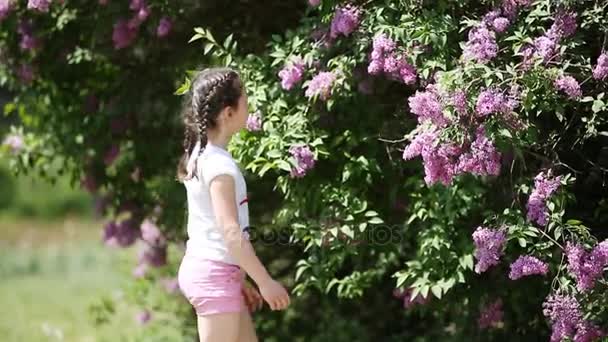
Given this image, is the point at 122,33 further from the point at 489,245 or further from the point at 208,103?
the point at 489,245

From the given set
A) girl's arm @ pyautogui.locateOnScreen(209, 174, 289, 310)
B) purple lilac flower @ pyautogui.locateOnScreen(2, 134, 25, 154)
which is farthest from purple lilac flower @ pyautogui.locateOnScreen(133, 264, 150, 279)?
girl's arm @ pyautogui.locateOnScreen(209, 174, 289, 310)

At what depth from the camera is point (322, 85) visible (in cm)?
445

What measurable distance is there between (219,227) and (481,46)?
110 cm

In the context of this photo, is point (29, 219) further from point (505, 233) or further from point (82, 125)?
point (505, 233)

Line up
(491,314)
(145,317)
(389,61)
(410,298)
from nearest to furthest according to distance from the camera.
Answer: (389,61), (491,314), (410,298), (145,317)

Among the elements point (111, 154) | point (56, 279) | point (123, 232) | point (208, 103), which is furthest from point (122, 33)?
point (56, 279)

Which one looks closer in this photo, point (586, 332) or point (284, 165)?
point (586, 332)

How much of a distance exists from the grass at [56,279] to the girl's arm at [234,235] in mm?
3725

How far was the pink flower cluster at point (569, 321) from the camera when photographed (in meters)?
3.95

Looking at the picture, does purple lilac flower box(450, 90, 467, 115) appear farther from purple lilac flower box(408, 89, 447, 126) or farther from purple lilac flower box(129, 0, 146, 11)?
purple lilac flower box(129, 0, 146, 11)

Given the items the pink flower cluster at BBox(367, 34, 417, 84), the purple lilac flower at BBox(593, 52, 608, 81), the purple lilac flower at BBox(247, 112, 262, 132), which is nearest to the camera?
the purple lilac flower at BBox(593, 52, 608, 81)

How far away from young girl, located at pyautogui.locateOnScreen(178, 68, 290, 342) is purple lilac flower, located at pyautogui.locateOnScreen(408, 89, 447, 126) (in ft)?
1.91

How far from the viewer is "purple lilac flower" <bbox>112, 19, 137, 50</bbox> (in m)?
5.31

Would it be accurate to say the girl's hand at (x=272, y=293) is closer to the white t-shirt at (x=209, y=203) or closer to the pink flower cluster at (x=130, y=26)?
the white t-shirt at (x=209, y=203)
